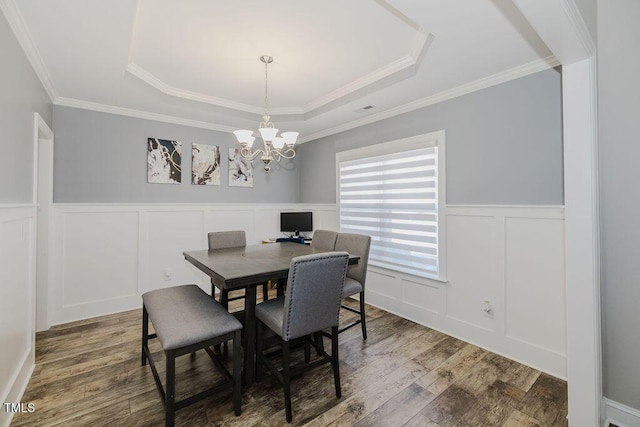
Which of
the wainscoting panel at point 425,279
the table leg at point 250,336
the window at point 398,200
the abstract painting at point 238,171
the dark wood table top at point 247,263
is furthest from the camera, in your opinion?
the abstract painting at point 238,171

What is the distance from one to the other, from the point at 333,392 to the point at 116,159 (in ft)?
11.4

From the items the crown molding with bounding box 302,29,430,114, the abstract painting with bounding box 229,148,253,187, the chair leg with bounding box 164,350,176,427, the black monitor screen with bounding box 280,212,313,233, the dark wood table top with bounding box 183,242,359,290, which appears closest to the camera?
the chair leg with bounding box 164,350,176,427

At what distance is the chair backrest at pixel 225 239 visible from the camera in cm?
312

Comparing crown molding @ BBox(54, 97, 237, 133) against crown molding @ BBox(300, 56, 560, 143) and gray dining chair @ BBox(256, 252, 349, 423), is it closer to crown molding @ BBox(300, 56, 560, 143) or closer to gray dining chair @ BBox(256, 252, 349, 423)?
crown molding @ BBox(300, 56, 560, 143)

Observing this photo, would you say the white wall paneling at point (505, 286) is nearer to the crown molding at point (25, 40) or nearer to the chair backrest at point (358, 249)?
the chair backrest at point (358, 249)

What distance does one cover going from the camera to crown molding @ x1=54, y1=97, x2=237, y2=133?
3.14 m

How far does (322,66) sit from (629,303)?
9.19 ft

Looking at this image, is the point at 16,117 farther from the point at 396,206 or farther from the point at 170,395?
the point at 396,206

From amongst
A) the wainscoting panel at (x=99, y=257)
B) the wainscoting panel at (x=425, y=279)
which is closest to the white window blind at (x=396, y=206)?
the wainscoting panel at (x=425, y=279)

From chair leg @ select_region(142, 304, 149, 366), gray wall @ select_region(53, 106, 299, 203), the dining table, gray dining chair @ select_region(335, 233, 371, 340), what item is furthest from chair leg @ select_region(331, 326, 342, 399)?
gray wall @ select_region(53, 106, 299, 203)

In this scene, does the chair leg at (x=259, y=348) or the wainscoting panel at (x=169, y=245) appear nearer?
the chair leg at (x=259, y=348)

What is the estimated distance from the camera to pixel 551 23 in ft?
4.35

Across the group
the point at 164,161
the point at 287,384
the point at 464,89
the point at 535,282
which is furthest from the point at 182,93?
the point at 535,282

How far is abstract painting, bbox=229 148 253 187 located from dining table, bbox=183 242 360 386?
1.91 m
